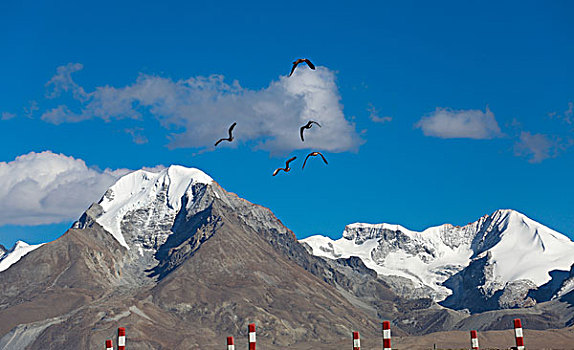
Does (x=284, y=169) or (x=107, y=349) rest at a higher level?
(x=284, y=169)

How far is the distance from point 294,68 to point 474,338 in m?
13.8

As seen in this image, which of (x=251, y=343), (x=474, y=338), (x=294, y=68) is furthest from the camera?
(x=294, y=68)

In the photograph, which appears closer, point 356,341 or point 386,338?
point 386,338

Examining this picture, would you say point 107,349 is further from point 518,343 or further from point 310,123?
point 310,123

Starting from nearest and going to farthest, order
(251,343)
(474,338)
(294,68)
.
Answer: (251,343) → (474,338) → (294,68)

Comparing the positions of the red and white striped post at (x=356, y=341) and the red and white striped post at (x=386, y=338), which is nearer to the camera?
the red and white striped post at (x=386, y=338)

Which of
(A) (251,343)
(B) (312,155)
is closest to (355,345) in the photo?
(A) (251,343)

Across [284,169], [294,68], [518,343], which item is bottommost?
[518,343]

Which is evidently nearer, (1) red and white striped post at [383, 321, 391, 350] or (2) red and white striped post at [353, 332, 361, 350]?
(1) red and white striped post at [383, 321, 391, 350]

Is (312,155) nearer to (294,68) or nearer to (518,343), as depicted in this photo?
(294,68)

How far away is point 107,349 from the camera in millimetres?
21641

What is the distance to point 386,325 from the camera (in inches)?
842

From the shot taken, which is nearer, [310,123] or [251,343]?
[251,343]

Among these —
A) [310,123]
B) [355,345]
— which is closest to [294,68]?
[310,123]
